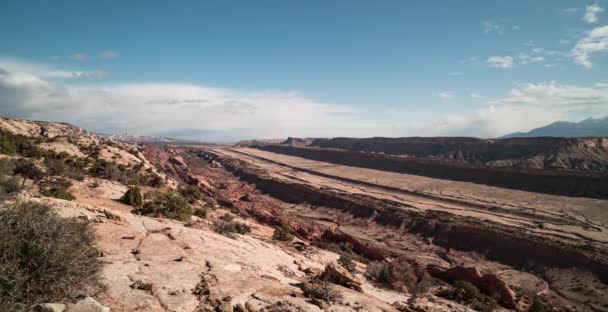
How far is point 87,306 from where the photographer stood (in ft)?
16.4

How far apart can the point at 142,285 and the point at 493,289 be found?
54.0ft

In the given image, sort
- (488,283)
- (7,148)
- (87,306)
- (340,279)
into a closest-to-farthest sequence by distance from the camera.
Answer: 1. (87,306)
2. (340,279)
3. (488,283)
4. (7,148)

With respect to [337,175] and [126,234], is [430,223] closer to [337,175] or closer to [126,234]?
[126,234]

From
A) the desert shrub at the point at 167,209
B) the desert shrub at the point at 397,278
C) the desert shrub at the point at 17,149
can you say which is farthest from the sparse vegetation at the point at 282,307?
the desert shrub at the point at 17,149

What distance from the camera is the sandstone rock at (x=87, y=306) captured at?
4.85m

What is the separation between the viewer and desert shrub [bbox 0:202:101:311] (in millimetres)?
4652

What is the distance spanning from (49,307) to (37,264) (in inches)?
34.2

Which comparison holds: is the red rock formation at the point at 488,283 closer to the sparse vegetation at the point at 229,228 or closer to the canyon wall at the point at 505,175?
the sparse vegetation at the point at 229,228

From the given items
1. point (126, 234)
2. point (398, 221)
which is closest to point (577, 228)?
point (398, 221)

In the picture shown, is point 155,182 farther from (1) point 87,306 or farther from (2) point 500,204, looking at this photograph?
(2) point 500,204

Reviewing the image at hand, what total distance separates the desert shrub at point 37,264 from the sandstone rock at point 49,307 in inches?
5.6

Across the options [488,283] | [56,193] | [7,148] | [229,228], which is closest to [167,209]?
[229,228]

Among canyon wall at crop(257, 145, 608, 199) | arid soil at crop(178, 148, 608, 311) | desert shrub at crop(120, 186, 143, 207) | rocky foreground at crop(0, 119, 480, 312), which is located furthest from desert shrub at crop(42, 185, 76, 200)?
canyon wall at crop(257, 145, 608, 199)

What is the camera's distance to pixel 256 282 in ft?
27.0
